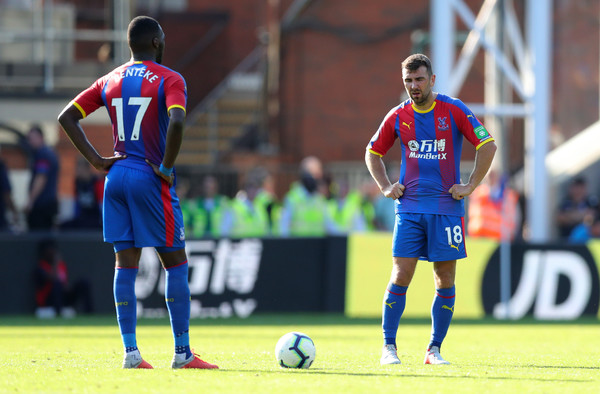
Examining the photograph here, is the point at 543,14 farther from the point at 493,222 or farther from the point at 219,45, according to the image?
the point at 219,45

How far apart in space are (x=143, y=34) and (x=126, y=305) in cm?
187

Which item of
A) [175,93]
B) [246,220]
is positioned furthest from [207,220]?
[175,93]

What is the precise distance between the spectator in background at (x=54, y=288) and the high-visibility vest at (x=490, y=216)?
19.2 ft

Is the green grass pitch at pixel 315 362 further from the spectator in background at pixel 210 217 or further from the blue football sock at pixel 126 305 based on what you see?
the spectator in background at pixel 210 217

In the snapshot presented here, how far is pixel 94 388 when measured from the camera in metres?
6.27

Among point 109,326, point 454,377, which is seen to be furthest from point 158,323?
point 454,377

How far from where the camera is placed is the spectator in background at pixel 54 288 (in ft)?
49.7

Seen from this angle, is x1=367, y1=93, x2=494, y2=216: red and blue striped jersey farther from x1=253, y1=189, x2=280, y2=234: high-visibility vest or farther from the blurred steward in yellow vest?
x1=253, y1=189, x2=280, y2=234: high-visibility vest

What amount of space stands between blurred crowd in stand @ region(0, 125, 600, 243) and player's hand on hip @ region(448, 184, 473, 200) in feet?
26.3

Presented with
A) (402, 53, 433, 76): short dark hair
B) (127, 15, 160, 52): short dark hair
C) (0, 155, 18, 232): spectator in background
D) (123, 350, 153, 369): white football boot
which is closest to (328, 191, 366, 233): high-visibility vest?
(0, 155, 18, 232): spectator in background

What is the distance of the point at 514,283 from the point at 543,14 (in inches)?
172

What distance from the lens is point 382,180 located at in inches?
324

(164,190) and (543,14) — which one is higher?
(543,14)

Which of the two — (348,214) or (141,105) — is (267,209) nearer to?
(348,214)
